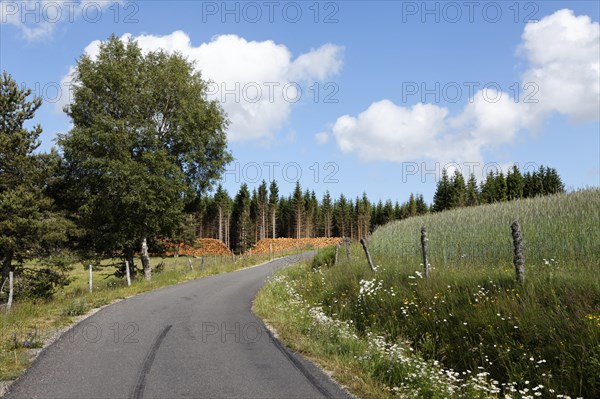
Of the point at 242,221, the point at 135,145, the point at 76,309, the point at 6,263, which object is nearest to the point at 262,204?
the point at 242,221

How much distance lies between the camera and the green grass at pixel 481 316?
6621 millimetres

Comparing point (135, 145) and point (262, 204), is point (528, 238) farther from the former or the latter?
point (262, 204)

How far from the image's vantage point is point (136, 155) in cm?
2836

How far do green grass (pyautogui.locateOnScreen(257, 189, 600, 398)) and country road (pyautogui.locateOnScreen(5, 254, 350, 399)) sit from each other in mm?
929

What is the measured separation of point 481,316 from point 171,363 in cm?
604

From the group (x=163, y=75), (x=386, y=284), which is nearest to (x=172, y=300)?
(x=386, y=284)

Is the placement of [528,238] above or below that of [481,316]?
above

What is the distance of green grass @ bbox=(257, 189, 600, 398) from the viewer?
21.7 ft

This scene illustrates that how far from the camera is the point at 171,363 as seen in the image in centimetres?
798

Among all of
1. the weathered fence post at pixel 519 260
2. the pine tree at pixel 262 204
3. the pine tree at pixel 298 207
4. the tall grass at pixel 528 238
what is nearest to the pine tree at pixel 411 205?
the pine tree at pixel 298 207

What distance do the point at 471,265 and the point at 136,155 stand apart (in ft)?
75.7

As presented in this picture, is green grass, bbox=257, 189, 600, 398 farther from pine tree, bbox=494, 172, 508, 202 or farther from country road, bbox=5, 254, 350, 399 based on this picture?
pine tree, bbox=494, 172, 508, 202

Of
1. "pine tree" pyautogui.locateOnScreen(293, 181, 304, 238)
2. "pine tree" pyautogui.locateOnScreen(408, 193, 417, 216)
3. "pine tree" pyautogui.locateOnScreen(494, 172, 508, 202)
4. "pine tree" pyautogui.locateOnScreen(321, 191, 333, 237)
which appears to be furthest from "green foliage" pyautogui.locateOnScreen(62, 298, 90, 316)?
"pine tree" pyautogui.locateOnScreen(408, 193, 417, 216)

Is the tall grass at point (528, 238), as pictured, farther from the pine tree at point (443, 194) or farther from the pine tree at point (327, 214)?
the pine tree at point (327, 214)
